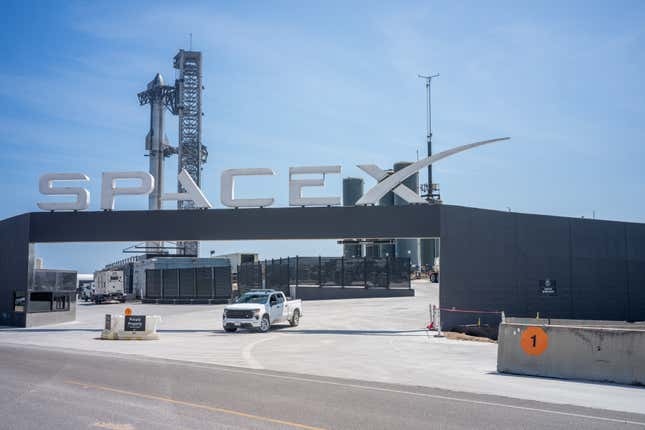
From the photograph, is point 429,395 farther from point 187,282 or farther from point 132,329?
point 187,282

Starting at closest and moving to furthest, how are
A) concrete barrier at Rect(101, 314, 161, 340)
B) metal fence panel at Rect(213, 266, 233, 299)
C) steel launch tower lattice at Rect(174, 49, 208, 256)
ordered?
concrete barrier at Rect(101, 314, 161, 340) < metal fence panel at Rect(213, 266, 233, 299) < steel launch tower lattice at Rect(174, 49, 208, 256)

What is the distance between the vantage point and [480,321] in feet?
94.4

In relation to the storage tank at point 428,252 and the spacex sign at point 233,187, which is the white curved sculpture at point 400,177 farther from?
the storage tank at point 428,252

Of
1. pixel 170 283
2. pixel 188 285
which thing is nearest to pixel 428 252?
pixel 188 285

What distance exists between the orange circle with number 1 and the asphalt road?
3.66m

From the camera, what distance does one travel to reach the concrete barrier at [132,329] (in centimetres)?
2652

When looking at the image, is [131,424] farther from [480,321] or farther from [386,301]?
[386,301]

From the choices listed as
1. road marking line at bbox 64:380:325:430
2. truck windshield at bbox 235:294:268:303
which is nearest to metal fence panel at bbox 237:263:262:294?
truck windshield at bbox 235:294:268:303

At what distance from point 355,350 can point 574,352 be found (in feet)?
27.9

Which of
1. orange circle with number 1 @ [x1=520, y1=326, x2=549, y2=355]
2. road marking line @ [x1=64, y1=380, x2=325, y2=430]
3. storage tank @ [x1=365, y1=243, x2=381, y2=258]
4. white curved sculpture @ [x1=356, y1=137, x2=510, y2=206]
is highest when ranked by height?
white curved sculpture @ [x1=356, y1=137, x2=510, y2=206]

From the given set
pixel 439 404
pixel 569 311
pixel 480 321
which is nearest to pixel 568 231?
pixel 569 311

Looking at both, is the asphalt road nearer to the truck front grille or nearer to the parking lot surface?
the parking lot surface

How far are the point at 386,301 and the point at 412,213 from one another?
14876 mm

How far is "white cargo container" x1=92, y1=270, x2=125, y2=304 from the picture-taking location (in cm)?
6172
